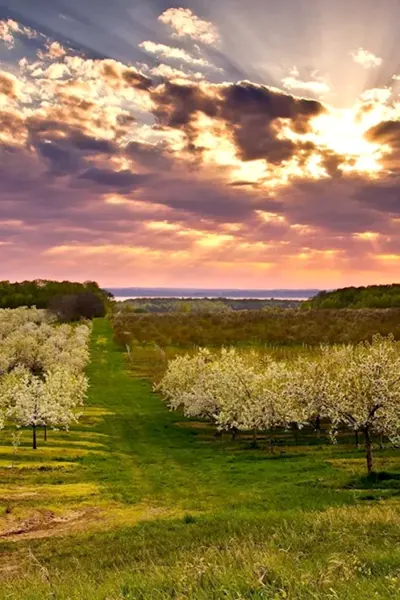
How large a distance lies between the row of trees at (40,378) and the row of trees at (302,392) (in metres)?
19.0

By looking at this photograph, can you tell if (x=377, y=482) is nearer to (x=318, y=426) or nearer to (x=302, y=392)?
(x=302, y=392)

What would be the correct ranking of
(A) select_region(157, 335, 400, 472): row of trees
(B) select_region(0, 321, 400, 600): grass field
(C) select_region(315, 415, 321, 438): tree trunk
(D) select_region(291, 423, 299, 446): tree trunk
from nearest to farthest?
(B) select_region(0, 321, 400, 600): grass field → (A) select_region(157, 335, 400, 472): row of trees → (D) select_region(291, 423, 299, 446): tree trunk → (C) select_region(315, 415, 321, 438): tree trunk

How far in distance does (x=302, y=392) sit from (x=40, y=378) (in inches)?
3022

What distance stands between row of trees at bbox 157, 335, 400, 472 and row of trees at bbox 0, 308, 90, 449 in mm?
19029

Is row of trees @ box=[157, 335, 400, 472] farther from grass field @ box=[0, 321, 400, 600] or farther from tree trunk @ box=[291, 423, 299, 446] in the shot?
grass field @ box=[0, 321, 400, 600]

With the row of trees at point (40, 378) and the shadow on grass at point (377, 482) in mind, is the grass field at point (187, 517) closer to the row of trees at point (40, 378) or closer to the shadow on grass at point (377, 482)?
the shadow on grass at point (377, 482)

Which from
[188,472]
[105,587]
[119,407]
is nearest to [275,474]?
[188,472]

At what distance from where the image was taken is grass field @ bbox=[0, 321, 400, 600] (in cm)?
1068

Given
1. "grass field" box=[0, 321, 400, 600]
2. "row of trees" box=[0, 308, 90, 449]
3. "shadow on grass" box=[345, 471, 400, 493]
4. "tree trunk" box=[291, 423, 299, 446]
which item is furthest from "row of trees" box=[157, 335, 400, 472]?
"row of trees" box=[0, 308, 90, 449]

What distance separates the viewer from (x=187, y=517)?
33000 millimetres

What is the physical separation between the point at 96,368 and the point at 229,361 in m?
77.8

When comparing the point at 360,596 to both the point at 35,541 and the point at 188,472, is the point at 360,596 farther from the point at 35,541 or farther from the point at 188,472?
the point at 188,472

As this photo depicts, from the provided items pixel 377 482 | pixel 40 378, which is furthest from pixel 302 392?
pixel 40 378

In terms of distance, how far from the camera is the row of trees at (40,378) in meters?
68.4
